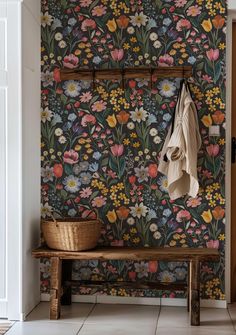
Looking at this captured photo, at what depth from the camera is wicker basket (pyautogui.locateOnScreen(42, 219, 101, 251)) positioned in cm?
380

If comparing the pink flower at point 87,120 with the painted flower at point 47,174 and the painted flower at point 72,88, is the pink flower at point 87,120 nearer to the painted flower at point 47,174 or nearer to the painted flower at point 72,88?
the painted flower at point 72,88

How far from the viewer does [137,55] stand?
13.7 feet

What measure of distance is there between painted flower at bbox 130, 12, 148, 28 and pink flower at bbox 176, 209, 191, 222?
55.9 inches

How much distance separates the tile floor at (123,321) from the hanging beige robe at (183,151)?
85 centimetres

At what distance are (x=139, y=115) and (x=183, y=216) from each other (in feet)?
2.69

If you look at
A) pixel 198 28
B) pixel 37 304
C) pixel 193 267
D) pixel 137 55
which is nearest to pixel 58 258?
pixel 37 304

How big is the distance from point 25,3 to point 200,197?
186 centimetres

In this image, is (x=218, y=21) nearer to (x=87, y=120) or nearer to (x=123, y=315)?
(x=87, y=120)

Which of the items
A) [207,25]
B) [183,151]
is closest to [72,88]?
[183,151]

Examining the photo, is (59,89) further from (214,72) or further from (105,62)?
(214,72)

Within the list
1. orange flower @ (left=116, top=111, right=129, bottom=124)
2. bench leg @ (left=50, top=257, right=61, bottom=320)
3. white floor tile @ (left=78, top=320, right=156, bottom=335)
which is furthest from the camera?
orange flower @ (left=116, top=111, right=129, bottom=124)

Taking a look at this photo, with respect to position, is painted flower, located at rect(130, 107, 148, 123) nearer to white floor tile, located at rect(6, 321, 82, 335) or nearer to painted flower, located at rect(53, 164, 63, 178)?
painted flower, located at rect(53, 164, 63, 178)

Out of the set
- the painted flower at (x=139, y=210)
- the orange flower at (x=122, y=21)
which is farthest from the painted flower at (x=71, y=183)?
the orange flower at (x=122, y=21)
